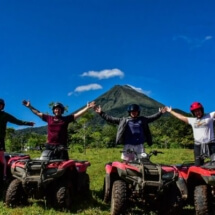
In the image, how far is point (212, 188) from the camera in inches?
330

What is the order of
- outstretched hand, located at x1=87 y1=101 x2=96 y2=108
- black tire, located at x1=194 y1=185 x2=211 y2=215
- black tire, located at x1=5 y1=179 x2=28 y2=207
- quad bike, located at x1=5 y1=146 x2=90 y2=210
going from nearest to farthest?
black tire, located at x1=194 y1=185 x2=211 y2=215, quad bike, located at x1=5 y1=146 x2=90 y2=210, black tire, located at x1=5 y1=179 x2=28 y2=207, outstretched hand, located at x1=87 y1=101 x2=96 y2=108

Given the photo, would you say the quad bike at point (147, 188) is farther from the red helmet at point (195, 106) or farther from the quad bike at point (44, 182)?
the red helmet at point (195, 106)

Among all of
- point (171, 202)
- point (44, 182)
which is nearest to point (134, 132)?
point (171, 202)

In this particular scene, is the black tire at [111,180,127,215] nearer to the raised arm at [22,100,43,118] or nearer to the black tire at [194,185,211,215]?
the black tire at [194,185,211,215]

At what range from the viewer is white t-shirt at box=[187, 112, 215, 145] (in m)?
9.66

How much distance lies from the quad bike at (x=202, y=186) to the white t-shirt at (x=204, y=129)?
2.99 feet

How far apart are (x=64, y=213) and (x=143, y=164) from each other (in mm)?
2180

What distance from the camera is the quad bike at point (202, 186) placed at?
7969 millimetres

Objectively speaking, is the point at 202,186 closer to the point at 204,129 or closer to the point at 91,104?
the point at 204,129

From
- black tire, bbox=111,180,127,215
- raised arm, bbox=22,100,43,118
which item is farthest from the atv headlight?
raised arm, bbox=22,100,43,118

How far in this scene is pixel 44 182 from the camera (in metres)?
8.48

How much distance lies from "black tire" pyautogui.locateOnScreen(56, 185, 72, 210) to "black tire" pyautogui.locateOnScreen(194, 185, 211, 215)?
3026mm

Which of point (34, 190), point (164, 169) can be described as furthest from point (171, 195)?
point (34, 190)

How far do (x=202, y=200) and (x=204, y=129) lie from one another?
7.41 feet
